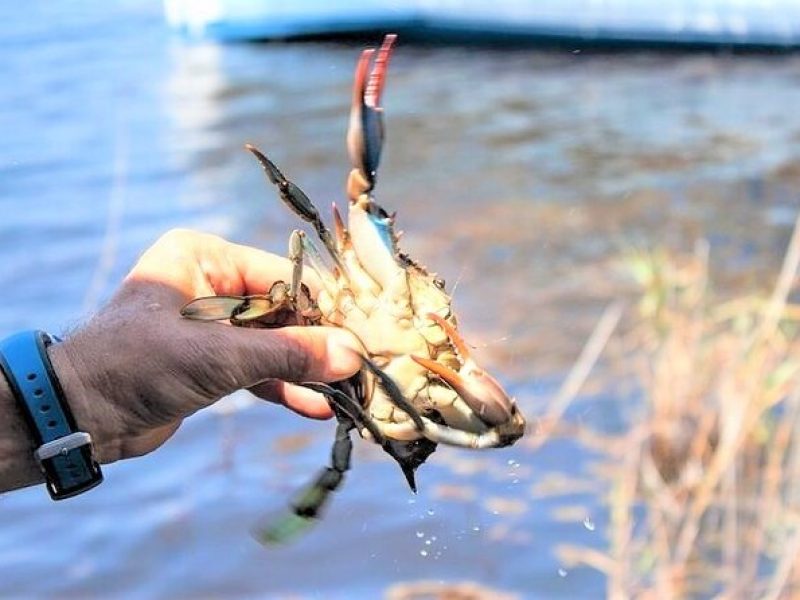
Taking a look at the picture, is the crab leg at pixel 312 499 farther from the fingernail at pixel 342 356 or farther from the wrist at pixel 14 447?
the wrist at pixel 14 447

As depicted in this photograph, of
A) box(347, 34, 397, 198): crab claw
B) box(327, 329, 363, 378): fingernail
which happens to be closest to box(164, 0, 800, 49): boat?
box(347, 34, 397, 198): crab claw

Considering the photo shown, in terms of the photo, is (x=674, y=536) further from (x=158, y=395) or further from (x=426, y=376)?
(x=158, y=395)

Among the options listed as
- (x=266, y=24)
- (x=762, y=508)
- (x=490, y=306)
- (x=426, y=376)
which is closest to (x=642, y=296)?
(x=490, y=306)

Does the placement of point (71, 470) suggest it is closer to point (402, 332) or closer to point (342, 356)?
point (342, 356)

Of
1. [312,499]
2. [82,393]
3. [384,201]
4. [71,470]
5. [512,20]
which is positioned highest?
[82,393]

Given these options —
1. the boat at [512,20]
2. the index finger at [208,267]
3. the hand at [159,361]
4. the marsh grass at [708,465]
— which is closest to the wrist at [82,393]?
the hand at [159,361]

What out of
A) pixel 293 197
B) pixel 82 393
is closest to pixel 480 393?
pixel 293 197
